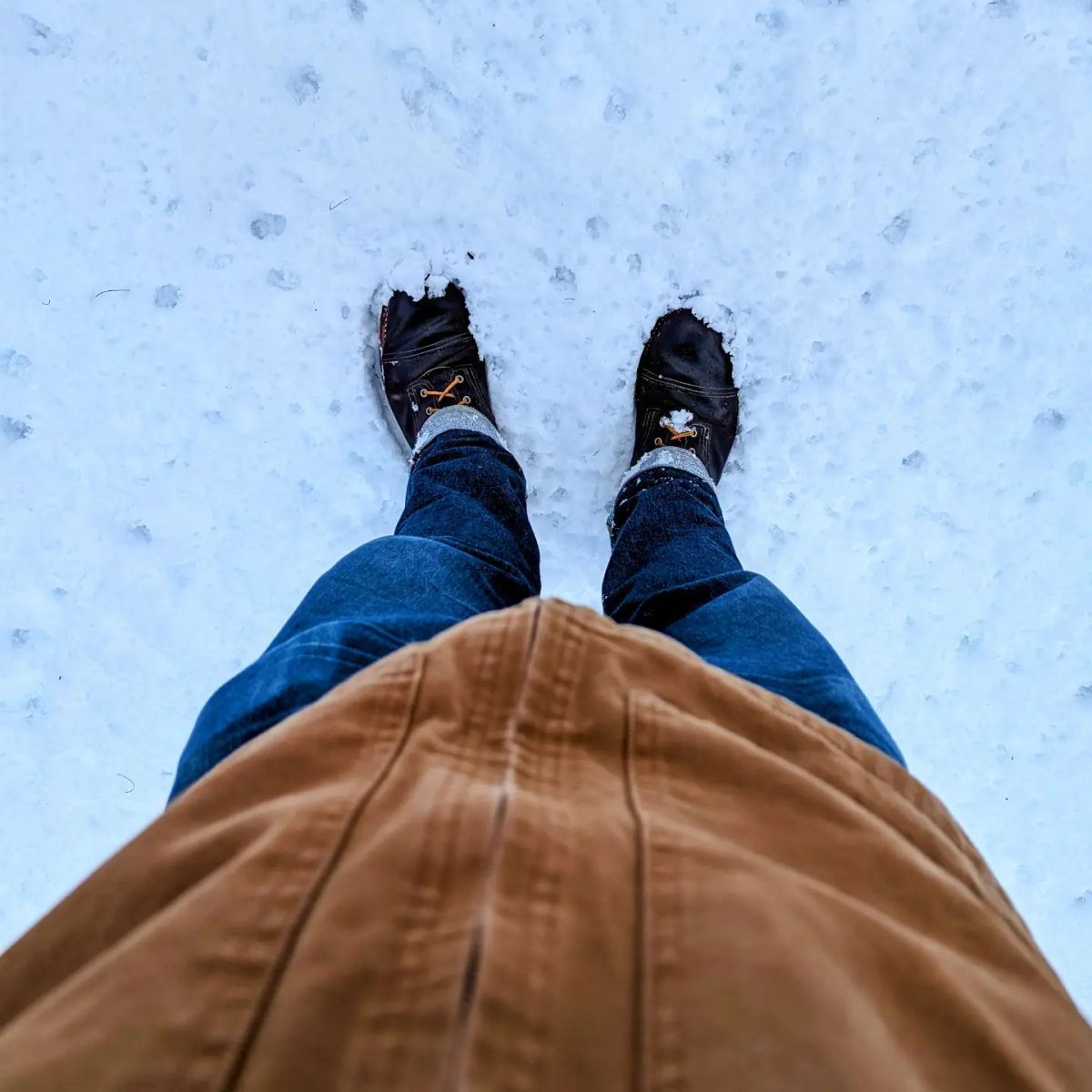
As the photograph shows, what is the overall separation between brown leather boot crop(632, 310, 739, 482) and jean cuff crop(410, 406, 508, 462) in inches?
7.9

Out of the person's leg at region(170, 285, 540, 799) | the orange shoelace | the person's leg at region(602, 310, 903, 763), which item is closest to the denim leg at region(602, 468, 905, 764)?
the person's leg at region(602, 310, 903, 763)

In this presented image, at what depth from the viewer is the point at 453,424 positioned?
999mm

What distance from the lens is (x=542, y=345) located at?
3.35ft

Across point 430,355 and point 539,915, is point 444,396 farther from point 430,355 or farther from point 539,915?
point 539,915

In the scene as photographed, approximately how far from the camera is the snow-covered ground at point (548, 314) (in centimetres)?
92

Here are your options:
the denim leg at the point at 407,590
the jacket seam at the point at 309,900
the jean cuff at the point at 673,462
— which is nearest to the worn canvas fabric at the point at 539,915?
the jacket seam at the point at 309,900

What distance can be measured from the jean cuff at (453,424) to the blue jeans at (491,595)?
1 centimetres

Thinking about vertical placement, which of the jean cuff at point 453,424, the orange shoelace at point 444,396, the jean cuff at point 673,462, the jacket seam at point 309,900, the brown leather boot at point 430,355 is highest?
the brown leather boot at point 430,355

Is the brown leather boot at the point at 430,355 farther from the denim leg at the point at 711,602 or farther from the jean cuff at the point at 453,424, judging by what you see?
the denim leg at the point at 711,602

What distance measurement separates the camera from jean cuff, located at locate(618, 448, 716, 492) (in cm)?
100

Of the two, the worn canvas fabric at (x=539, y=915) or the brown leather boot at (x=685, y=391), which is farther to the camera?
the brown leather boot at (x=685, y=391)

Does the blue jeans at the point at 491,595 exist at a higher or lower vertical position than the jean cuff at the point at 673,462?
lower

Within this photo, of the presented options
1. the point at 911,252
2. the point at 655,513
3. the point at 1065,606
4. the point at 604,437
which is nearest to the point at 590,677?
the point at 655,513

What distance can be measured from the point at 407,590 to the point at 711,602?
285 millimetres
